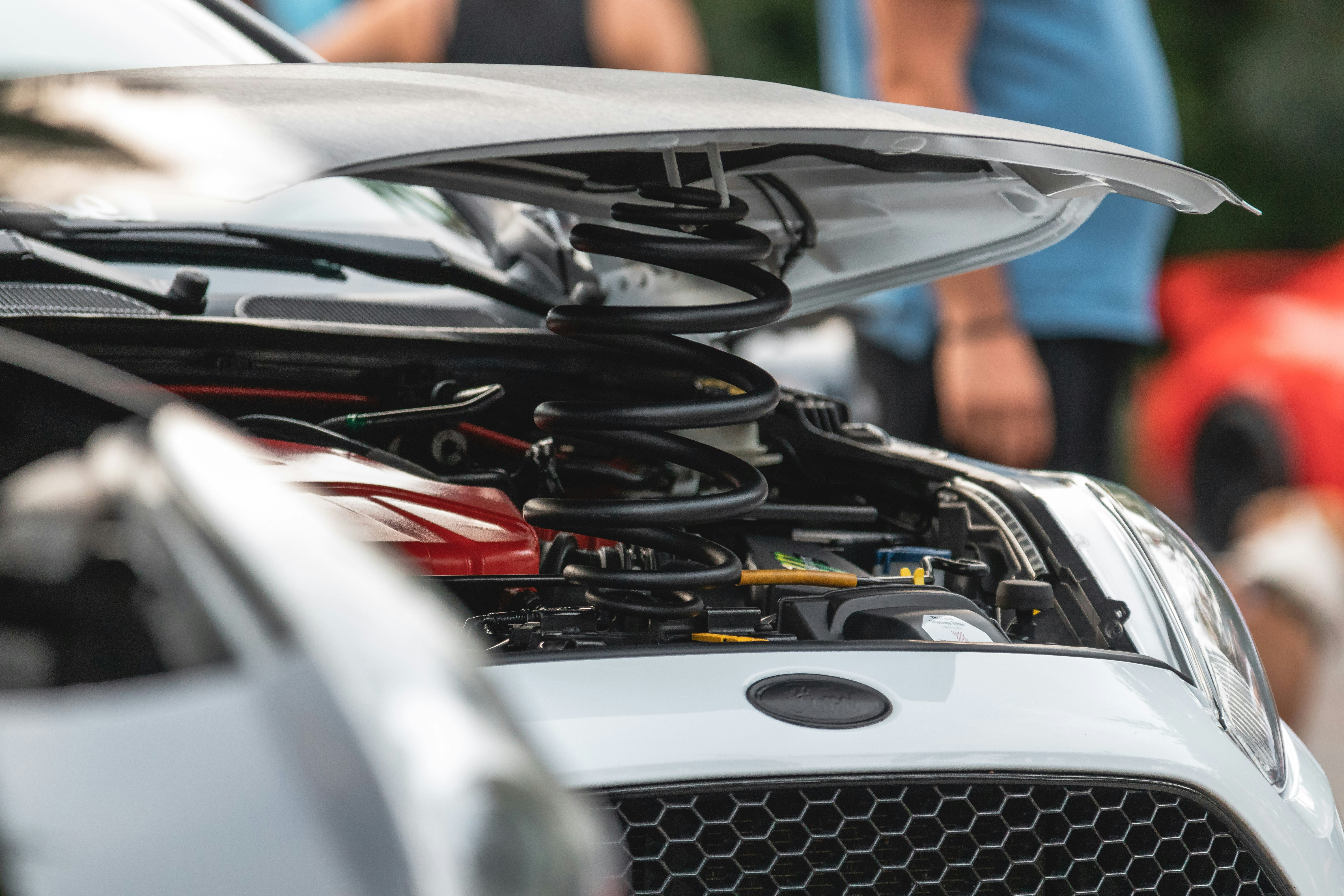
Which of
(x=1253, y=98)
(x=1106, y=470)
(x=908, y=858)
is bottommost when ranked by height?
(x=908, y=858)

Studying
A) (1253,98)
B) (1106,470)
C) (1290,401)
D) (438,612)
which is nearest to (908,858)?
(438,612)

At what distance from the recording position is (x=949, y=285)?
2.90 m

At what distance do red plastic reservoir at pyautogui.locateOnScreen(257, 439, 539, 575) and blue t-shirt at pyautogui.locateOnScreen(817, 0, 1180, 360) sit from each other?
1.81 meters

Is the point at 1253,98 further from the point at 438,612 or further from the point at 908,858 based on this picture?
the point at 438,612

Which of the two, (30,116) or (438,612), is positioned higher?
(30,116)

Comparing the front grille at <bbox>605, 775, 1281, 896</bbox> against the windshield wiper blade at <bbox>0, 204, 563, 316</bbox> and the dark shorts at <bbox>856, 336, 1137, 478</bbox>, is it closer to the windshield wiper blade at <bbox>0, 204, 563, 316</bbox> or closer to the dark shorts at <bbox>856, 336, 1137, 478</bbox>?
the windshield wiper blade at <bbox>0, 204, 563, 316</bbox>

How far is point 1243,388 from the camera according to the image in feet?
17.6

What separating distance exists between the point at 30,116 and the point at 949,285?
2.09 m

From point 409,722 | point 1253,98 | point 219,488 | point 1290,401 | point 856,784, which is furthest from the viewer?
point 1253,98

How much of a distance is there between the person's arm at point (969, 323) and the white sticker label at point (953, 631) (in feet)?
4.90

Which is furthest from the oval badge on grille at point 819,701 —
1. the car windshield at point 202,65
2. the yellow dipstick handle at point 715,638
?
the car windshield at point 202,65

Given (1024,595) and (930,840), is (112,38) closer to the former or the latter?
(1024,595)

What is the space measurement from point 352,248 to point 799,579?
1013 millimetres

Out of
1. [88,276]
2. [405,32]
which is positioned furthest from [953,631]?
[405,32]
